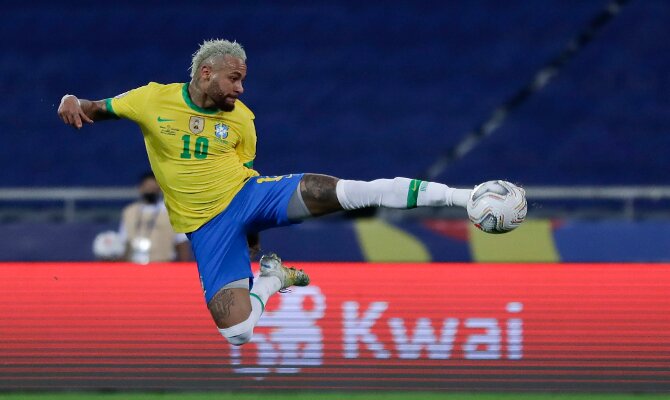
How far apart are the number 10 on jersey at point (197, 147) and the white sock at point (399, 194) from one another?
2.96 ft

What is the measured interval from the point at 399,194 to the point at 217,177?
1.17 meters

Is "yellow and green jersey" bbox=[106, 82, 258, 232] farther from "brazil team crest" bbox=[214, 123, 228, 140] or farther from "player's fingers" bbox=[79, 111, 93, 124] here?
"player's fingers" bbox=[79, 111, 93, 124]

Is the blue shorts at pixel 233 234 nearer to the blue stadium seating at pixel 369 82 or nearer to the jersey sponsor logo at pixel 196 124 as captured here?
the jersey sponsor logo at pixel 196 124

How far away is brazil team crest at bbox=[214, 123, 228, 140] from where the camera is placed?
6.86 metres

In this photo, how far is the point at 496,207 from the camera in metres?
5.96

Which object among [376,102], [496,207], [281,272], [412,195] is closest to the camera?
[496,207]

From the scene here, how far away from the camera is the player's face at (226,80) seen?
6684 millimetres

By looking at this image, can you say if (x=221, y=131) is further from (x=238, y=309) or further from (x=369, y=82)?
(x=369, y=82)

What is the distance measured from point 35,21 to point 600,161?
7.03m

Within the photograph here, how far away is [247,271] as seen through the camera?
7.02 meters

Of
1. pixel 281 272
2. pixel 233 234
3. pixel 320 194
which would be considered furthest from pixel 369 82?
pixel 320 194

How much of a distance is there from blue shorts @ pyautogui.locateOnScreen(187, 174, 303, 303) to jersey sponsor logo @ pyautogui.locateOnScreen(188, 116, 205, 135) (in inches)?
15.6

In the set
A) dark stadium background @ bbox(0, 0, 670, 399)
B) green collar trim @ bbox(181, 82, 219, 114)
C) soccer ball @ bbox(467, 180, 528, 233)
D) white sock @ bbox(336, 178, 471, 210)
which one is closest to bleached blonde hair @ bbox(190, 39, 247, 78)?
green collar trim @ bbox(181, 82, 219, 114)

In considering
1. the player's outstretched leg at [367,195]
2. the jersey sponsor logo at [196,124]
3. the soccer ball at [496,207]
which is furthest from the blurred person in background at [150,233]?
the soccer ball at [496,207]
